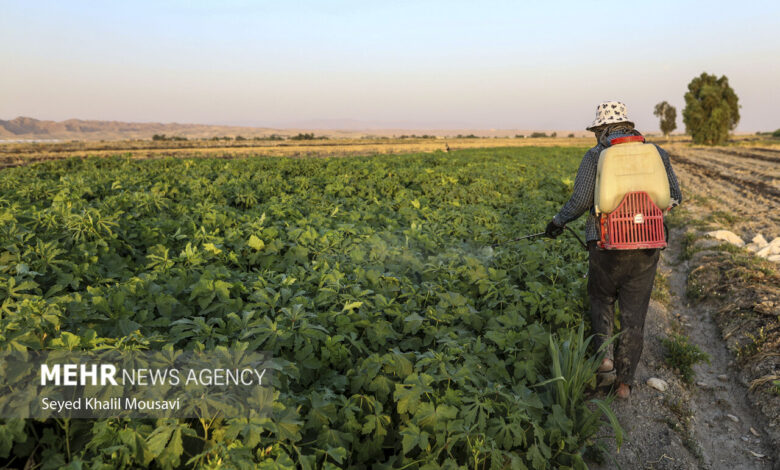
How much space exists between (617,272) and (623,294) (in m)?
0.24

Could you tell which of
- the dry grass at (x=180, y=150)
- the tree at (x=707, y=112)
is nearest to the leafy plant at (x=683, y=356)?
the dry grass at (x=180, y=150)

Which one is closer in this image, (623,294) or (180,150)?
(623,294)

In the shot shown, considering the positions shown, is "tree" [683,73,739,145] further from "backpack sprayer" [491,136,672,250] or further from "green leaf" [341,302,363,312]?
"green leaf" [341,302,363,312]

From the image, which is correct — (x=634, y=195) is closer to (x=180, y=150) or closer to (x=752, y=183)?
(x=752, y=183)

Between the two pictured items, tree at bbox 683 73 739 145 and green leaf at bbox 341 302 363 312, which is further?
tree at bbox 683 73 739 145

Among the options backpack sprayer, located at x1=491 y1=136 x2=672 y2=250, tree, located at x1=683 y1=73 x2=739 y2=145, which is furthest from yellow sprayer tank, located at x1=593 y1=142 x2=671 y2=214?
tree, located at x1=683 y1=73 x2=739 y2=145

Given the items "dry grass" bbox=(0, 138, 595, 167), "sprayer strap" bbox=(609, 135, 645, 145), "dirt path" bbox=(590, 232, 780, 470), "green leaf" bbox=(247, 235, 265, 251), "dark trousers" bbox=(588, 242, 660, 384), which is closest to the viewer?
"dirt path" bbox=(590, 232, 780, 470)

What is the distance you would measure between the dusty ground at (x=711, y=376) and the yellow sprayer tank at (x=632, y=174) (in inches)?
75.1

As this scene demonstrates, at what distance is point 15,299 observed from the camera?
3.21 metres

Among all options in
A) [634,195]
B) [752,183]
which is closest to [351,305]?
[634,195]

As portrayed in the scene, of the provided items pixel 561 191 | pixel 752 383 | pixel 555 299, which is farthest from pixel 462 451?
pixel 561 191

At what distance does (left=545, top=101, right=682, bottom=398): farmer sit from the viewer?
11.9 feet

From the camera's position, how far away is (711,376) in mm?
4332

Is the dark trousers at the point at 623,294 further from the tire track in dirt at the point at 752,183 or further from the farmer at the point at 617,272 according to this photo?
the tire track in dirt at the point at 752,183
